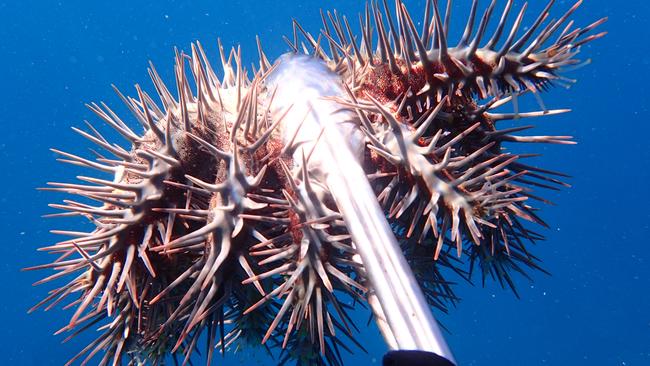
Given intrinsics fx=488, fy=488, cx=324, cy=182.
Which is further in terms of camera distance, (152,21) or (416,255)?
(152,21)

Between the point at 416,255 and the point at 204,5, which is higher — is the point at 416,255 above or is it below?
below

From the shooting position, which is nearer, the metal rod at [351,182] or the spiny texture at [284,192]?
the metal rod at [351,182]

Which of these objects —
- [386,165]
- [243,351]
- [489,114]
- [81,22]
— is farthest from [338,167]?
[81,22]

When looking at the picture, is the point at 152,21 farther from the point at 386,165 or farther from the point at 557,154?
the point at 386,165

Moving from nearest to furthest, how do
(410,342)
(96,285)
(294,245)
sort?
(410,342)
(294,245)
(96,285)


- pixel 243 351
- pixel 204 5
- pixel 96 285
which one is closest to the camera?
pixel 96 285

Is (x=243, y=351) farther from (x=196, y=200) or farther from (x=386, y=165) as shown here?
(x=386, y=165)

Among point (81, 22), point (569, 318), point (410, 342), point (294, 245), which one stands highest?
point (81, 22)

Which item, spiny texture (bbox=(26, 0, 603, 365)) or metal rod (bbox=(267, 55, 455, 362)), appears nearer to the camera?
metal rod (bbox=(267, 55, 455, 362))
